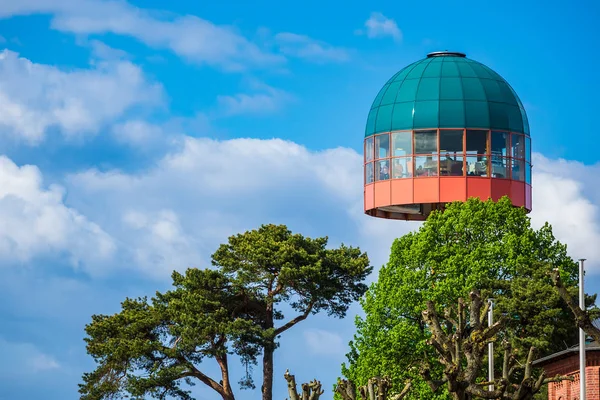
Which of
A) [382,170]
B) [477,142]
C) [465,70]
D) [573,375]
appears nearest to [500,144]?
[477,142]

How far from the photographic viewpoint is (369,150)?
215 ft

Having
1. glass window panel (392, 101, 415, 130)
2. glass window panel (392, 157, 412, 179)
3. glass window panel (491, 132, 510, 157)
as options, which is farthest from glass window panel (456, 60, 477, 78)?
glass window panel (392, 157, 412, 179)

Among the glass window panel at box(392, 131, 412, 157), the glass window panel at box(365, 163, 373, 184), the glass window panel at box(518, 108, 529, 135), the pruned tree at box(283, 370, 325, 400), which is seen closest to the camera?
the pruned tree at box(283, 370, 325, 400)

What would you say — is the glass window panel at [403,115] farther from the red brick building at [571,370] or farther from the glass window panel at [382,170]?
the red brick building at [571,370]

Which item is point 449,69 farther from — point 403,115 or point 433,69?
point 403,115

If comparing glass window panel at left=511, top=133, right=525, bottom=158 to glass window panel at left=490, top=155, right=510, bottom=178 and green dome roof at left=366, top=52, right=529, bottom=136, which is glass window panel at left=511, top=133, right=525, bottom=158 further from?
glass window panel at left=490, top=155, right=510, bottom=178

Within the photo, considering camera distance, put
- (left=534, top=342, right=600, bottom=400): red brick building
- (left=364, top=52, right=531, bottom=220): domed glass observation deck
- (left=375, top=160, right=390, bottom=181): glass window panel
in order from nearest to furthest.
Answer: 1. (left=534, top=342, right=600, bottom=400): red brick building
2. (left=364, top=52, right=531, bottom=220): domed glass observation deck
3. (left=375, top=160, right=390, bottom=181): glass window panel

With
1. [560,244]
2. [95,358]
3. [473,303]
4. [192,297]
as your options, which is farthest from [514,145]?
[473,303]

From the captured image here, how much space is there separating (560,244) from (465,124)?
8.13 m

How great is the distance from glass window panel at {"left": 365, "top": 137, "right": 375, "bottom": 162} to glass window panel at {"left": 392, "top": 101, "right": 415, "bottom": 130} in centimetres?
223

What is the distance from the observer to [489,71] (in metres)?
64.2

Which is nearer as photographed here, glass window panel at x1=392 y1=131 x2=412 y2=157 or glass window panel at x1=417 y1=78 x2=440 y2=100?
glass window panel at x1=417 y1=78 x2=440 y2=100

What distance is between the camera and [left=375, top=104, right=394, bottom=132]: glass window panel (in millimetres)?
63719

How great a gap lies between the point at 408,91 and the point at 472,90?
2.91 metres
